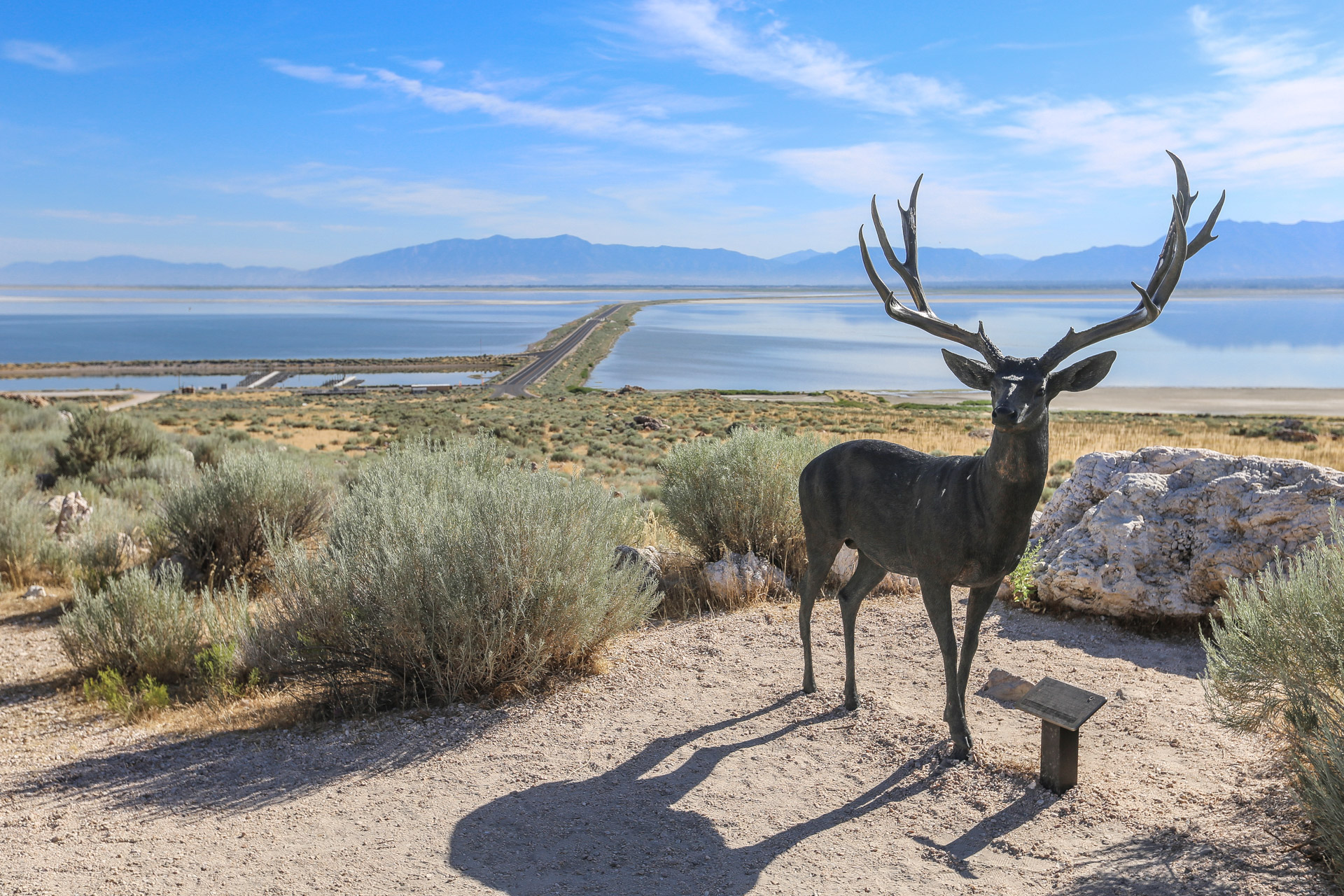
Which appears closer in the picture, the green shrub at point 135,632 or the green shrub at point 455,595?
the green shrub at point 455,595

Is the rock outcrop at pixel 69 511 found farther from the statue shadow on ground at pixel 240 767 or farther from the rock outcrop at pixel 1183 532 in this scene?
the rock outcrop at pixel 1183 532

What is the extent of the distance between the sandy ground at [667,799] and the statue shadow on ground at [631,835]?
13 mm

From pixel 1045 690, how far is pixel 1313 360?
303 feet

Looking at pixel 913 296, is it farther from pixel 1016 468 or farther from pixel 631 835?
pixel 631 835

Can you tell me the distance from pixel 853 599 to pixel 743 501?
2.84 metres

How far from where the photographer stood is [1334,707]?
346 cm

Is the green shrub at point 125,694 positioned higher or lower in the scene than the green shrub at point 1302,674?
lower

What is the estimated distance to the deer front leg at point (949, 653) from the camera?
4277 mm

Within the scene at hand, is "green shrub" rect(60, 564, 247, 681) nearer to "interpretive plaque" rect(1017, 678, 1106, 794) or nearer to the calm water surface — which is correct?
"interpretive plaque" rect(1017, 678, 1106, 794)

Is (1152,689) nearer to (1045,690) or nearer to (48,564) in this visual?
(1045,690)

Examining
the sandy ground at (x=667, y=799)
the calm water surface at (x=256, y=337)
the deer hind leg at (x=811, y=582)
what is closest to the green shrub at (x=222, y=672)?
the sandy ground at (x=667, y=799)

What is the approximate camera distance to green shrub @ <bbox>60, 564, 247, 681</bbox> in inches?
234

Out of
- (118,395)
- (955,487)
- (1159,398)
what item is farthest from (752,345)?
(955,487)

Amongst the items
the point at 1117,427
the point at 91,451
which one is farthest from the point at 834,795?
the point at 1117,427
